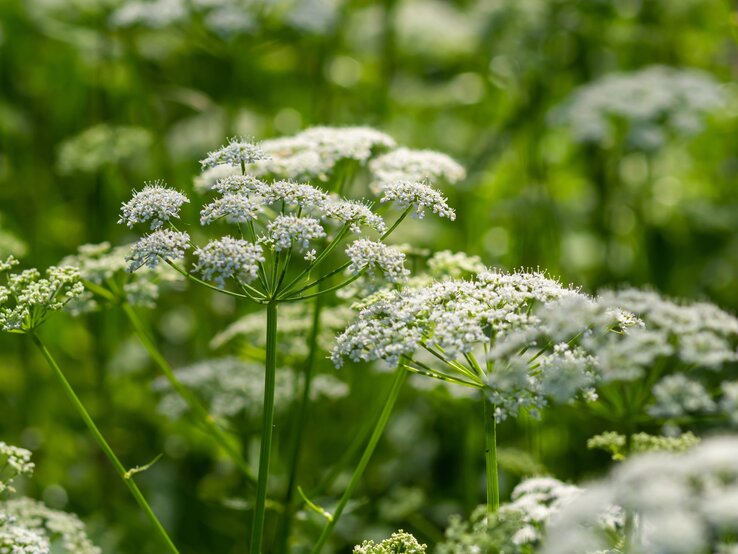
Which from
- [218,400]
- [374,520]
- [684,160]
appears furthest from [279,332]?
Result: [684,160]

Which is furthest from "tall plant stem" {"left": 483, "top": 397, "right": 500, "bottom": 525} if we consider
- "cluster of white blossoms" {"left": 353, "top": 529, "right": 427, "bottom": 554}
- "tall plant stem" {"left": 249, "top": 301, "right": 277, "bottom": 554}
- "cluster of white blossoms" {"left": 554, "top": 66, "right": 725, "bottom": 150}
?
"cluster of white blossoms" {"left": 554, "top": 66, "right": 725, "bottom": 150}

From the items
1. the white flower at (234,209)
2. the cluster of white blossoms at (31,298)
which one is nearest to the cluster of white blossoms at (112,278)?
the cluster of white blossoms at (31,298)

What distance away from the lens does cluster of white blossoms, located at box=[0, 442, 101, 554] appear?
153 inches

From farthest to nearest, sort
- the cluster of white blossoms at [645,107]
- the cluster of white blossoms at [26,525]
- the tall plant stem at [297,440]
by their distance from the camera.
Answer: the cluster of white blossoms at [645,107], the tall plant stem at [297,440], the cluster of white blossoms at [26,525]

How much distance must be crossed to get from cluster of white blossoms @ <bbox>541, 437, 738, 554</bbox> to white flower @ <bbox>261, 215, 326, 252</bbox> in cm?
156

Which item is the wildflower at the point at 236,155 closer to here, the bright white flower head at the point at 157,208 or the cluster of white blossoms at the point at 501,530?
the bright white flower head at the point at 157,208

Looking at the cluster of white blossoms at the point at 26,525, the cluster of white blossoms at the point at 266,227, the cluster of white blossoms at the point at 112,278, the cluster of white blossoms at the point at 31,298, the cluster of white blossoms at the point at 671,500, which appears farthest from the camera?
the cluster of white blossoms at the point at 112,278

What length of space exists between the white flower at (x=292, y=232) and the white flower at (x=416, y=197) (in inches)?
19.6

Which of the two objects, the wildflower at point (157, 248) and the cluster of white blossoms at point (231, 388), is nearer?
the wildflower at point (157, 248)

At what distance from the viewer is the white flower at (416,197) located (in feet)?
13.7

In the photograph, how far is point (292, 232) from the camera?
379 cm

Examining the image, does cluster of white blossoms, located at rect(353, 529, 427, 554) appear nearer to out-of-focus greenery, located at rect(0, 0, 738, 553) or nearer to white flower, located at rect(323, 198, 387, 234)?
white flower, located at rect(323, 198, 387, 234)

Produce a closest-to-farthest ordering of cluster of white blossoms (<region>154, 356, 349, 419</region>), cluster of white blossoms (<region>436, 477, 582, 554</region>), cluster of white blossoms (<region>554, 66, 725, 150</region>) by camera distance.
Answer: cluster of white blossoms (<region>436, 477, 582, 554</region>) → cluster of white blossoms (<region>154, 356, 349, 419</region>) → cluster of white blossoms (<region>554, 66, 725, 150</region>)

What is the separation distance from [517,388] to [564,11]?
5.80 meters
